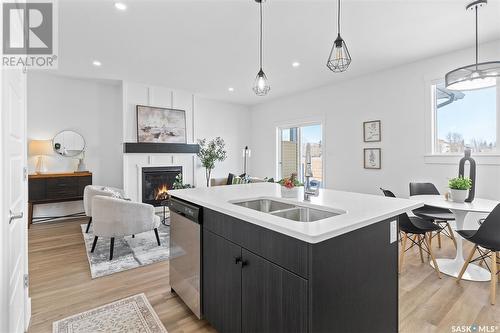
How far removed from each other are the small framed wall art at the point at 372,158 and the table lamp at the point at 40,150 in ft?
20.2

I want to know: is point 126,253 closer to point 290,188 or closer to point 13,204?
point 13,204

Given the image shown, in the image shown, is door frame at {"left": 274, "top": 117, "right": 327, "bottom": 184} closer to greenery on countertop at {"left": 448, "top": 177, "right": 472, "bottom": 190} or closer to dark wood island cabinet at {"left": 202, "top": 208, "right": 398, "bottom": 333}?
greenery on countertop at {"left": 448, "top": 177, "right": 472, "bottom": 190}

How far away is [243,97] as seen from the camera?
6746 mm

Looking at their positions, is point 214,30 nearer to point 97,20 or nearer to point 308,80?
point 97,20

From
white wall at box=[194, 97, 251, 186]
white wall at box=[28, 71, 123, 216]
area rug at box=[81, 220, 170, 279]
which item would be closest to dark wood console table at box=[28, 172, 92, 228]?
white wall at box=[28, 71, 123, 216]

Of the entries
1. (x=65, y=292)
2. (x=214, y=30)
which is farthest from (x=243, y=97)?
(x=65, y=292)

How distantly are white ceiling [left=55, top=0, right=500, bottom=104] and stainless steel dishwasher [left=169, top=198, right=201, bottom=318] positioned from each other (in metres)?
2.18

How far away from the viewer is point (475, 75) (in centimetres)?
237

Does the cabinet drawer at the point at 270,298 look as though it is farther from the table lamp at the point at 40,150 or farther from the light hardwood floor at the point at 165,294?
the table lamp at the point at 40,150

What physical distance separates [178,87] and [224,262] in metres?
5.05

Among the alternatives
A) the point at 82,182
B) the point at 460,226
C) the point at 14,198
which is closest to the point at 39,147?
the point at 82,182

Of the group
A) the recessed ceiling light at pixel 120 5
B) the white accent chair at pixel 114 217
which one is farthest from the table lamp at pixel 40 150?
the recessed ceiling light at pixel 120 5

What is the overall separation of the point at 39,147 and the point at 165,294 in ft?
13.8

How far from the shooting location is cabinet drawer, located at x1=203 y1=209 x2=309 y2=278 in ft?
3.80
